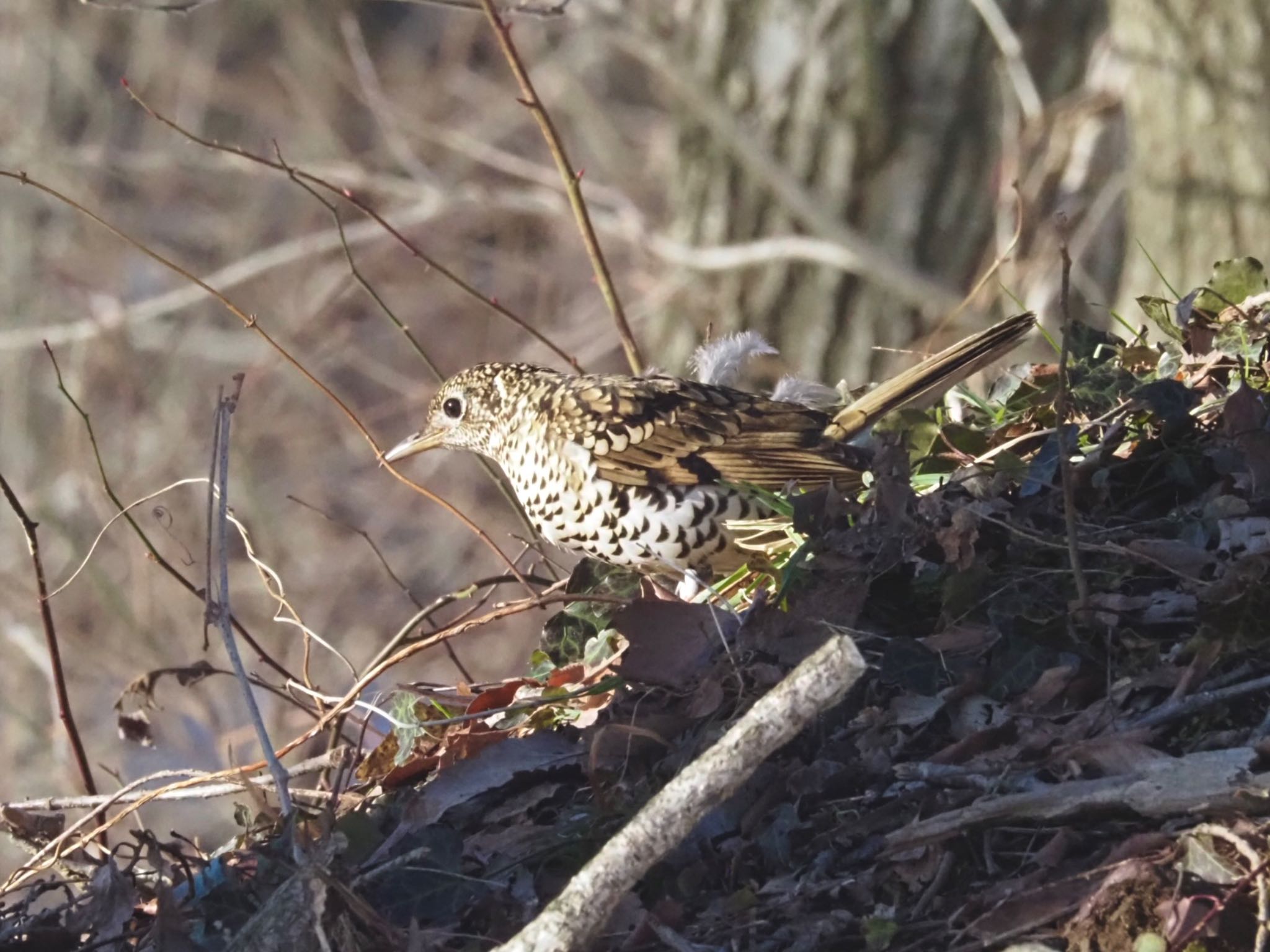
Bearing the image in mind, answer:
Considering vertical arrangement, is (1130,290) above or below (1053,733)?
above

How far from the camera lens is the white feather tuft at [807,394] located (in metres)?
4.74

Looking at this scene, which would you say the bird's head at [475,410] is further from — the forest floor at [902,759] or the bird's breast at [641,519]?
the forest floor at [902,759]

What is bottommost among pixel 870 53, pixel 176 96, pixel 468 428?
pixel 468 428

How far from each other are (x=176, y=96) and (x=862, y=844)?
1374 cm

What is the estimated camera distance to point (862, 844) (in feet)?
8.22

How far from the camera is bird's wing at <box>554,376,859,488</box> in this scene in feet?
13.4

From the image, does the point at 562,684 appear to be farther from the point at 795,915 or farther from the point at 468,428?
the point at 468,428

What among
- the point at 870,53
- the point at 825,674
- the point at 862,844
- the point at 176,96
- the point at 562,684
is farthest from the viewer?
the point at 176,96

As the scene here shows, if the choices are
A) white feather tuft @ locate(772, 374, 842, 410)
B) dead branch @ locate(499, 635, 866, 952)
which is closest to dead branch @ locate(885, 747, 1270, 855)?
dead branch @ locate(499, 635, 866, 952)

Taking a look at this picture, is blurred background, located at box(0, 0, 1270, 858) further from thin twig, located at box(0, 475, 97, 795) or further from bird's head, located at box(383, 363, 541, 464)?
bird's head, located at box(383, 363, 541, 464)

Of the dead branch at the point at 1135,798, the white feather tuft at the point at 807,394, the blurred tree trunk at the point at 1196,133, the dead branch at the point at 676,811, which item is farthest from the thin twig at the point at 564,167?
the blurred tree trunk at the point at 1196,133

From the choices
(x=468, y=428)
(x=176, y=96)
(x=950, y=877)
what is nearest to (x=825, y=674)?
(x=950, y=877)

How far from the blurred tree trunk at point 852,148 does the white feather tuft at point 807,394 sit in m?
2.90

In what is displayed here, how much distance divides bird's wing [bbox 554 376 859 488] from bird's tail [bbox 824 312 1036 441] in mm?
172
